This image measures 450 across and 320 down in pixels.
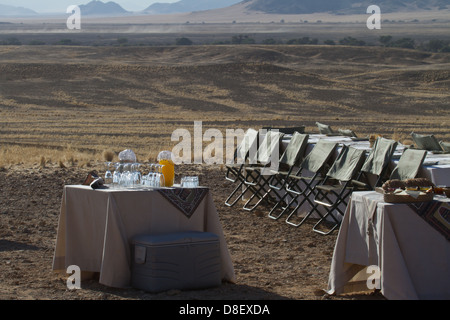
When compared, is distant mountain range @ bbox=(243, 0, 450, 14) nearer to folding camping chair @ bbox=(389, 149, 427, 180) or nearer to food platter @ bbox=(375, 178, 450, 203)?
folding camping chair @ bbox=(389, 149, 427, 180)

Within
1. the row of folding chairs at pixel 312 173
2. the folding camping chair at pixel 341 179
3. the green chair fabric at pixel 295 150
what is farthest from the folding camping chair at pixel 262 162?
the folding camping chair at pixel 341 179

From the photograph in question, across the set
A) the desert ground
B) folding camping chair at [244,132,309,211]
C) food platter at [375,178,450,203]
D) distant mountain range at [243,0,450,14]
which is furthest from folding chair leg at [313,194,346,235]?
distant mountain range at [243,0,450,14]

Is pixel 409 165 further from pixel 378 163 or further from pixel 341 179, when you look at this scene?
pixel 341 179

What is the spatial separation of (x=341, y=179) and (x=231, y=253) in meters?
1.52

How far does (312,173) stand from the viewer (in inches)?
366

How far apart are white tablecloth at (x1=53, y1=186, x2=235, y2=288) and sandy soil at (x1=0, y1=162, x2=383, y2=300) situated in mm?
152

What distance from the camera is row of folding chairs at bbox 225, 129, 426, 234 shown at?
7.94 meters

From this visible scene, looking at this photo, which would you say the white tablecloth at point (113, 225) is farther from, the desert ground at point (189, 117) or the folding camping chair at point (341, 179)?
the folding camping chair at point (341, 179)

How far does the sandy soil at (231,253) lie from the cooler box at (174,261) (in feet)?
0.28

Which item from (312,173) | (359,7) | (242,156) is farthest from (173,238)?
(359,7)

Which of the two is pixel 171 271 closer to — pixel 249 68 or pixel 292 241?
pixel 292 241

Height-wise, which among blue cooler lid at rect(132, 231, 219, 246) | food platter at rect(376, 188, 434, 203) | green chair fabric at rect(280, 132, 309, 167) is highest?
food platter at rect(376, 188, 434, 203)

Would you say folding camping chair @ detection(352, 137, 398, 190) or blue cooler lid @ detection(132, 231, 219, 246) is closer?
blue cooler lid @ detection(132, 231, 219, 246)

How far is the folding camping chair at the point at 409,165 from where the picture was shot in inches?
289
